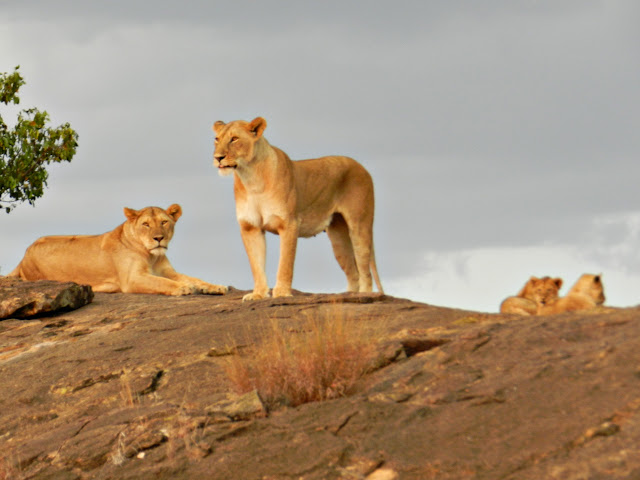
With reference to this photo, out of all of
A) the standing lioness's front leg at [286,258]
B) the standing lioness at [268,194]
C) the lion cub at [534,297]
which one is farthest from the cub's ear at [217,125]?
the lion cub at [534,297]

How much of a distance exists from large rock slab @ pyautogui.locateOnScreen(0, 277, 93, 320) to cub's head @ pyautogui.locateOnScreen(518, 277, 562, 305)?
6.77 m

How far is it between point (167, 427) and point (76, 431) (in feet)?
3.71

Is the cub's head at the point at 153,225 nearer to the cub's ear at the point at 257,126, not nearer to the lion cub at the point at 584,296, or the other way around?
the cub's ear at the point at 257,126

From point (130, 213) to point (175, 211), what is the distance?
2.37 ft

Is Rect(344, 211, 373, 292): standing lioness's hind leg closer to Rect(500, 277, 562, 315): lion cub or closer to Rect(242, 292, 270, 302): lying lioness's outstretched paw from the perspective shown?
Rect(242, 292, 270, 302): lying lioness's outstretched paw

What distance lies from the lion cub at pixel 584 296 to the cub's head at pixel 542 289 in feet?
1.38

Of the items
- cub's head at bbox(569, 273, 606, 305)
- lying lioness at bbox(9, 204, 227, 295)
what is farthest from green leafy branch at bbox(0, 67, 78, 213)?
cub's head at bbox(569, 273, 606, 305)

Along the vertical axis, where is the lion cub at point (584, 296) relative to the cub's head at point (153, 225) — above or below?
below

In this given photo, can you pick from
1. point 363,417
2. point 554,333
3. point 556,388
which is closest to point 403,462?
point 363,417

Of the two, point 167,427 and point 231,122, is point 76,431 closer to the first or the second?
point 167,427

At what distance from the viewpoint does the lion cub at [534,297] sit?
9477 millimetres

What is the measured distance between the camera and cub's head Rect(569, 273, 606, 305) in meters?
8.80

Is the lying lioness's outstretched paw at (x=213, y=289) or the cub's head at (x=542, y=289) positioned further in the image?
the lying lioness's outstretched paw at (x=213, y=289)

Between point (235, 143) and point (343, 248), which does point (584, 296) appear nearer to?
point (235, 143)
